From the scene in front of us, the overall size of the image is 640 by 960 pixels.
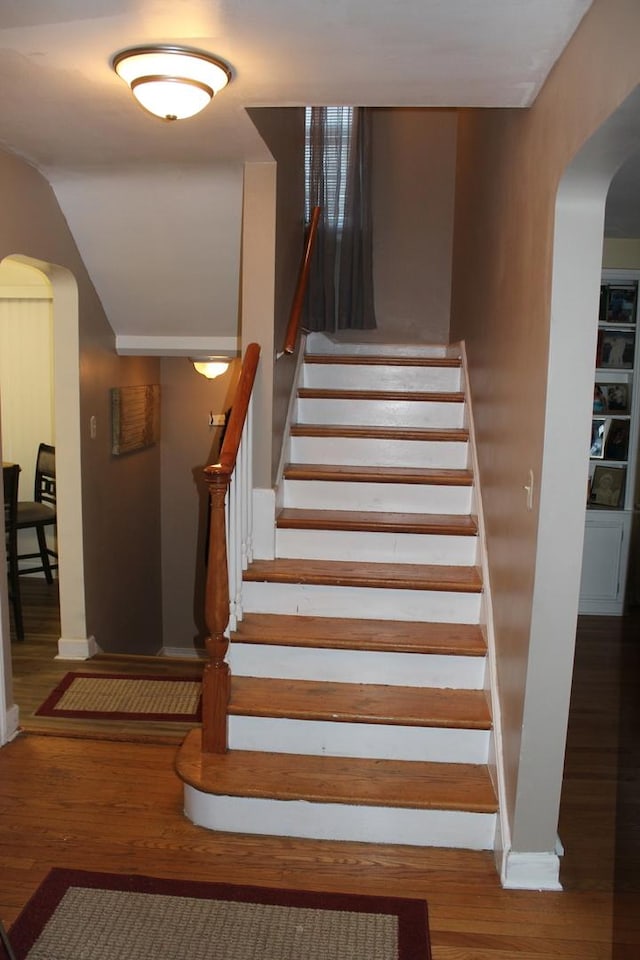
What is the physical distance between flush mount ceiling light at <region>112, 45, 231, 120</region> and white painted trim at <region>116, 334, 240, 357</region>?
2.28 metres

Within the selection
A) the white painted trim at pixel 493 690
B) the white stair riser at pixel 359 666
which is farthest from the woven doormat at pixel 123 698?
the white painted trim at pixel 493 690

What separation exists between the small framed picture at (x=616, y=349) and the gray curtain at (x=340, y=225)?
4.74ft

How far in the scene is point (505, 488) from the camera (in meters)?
2.75

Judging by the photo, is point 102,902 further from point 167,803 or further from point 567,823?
point 567,823

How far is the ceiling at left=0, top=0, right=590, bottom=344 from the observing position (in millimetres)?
1873

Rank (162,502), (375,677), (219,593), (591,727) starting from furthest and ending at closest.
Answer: (162,502)
(591,727)
(375,677)
(219,593)

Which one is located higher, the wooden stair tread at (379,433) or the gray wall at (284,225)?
the gray wall at (284,225)

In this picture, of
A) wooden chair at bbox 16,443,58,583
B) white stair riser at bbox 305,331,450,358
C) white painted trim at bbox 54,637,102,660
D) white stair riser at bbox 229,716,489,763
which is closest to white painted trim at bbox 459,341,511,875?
white stair riser at bbox 229,716,489,763

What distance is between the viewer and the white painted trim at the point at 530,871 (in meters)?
2.38

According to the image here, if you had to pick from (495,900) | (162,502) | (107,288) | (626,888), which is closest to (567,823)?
(626,888)

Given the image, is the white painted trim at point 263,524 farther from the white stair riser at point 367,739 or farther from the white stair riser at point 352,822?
the white stair riser at point 352,822

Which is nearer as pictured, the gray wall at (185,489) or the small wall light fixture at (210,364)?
the small wall light fixture at (210,364)

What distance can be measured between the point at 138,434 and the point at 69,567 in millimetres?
1228

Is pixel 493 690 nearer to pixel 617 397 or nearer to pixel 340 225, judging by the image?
pixel 617 397
